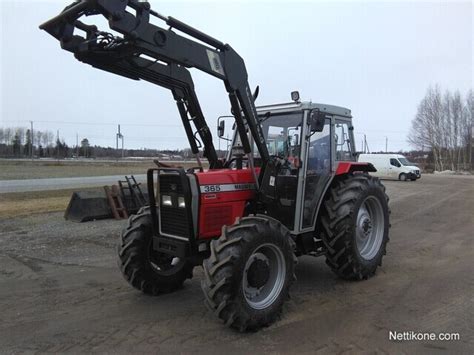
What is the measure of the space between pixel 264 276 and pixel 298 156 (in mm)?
1798

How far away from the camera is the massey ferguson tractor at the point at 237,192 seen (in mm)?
4320

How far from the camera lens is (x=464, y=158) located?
63094 millimetres

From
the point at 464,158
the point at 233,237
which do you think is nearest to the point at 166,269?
the point at 233,237

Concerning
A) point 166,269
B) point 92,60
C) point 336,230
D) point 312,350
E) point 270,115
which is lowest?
point 312,350

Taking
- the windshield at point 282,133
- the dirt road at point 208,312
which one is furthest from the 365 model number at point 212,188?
the dirt road at point 208,312

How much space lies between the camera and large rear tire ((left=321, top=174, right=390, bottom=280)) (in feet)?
19.2

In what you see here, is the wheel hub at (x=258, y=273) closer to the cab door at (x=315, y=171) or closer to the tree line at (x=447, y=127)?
the cab door at (x=315, y=171)

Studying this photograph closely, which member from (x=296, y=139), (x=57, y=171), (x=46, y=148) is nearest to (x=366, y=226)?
(x=296, y=139)

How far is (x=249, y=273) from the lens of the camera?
4629 mm

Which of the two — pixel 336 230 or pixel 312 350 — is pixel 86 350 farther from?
pixel 336 230

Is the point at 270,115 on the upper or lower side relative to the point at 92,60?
lower

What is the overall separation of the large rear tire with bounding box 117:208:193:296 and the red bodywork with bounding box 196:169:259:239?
874 mm

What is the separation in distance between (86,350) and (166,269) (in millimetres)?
1771

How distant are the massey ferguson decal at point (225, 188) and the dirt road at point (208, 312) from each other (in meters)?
1.42
